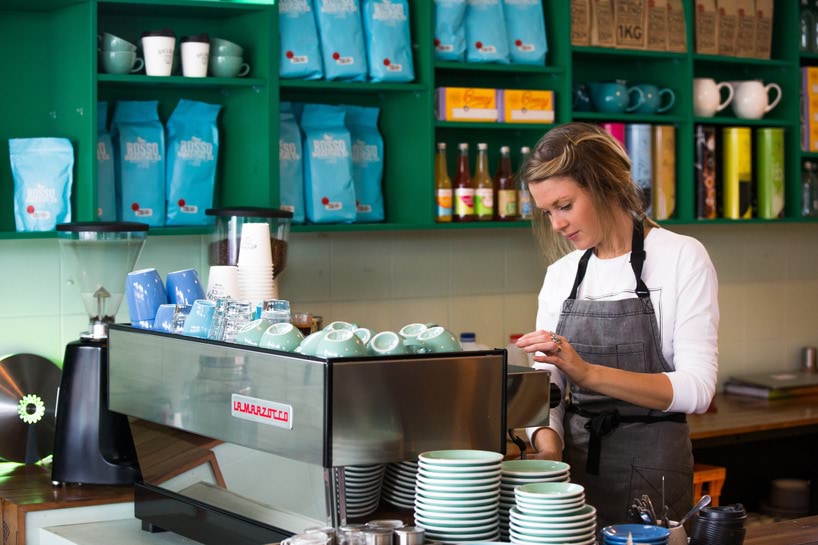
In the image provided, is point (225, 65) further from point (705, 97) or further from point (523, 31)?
point (705, 97)

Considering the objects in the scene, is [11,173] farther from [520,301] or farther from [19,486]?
[520,301]

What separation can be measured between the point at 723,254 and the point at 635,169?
85 centimetres

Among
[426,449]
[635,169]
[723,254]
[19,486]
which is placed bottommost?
[19,486]

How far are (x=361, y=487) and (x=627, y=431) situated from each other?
848mm

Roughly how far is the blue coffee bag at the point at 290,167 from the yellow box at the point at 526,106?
26.6 inches

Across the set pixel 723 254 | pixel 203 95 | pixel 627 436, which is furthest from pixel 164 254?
pixel 723 254

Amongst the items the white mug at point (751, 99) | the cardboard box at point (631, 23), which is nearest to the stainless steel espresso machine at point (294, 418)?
the cardboard box at point (631, 23)

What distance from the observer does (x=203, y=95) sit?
3391 mm

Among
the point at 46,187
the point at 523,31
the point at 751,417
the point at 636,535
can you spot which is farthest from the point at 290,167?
the point at 636,535

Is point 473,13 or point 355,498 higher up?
point 473,13

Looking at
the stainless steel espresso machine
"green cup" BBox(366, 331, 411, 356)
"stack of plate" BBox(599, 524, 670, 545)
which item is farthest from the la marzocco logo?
"stack of plate" BBox(599, 524, 670, 545)

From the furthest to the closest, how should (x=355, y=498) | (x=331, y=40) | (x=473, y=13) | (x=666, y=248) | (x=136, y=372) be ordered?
(x=473, y=13) → (x=331, y=40) → (x=666, y=248) → (x=136, y=372) → (x=355, y=498)

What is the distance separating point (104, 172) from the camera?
10.4 ft

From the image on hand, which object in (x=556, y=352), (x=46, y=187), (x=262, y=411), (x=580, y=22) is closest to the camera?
(x=262, y=411)
